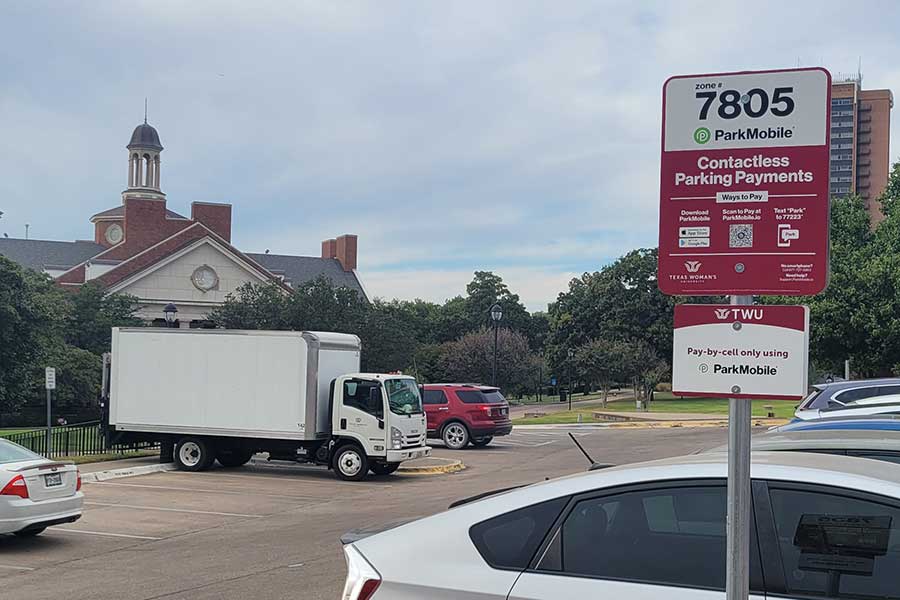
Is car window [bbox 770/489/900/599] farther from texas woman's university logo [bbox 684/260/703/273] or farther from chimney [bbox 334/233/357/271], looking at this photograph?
chimney [bbox 334/233/357/271]

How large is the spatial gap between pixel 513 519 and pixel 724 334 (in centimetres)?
149

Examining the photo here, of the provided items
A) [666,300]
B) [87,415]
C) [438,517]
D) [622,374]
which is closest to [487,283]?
[666,300]

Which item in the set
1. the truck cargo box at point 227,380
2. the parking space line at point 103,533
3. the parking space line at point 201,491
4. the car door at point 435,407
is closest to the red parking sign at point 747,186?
the parking space line at point 103,533

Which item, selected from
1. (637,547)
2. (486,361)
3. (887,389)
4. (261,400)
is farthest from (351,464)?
(486,361)

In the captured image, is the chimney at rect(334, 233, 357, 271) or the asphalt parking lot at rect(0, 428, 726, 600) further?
the chimney at rect(334, 233, 357, 271)

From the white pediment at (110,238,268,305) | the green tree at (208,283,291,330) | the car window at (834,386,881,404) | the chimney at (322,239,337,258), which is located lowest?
the car window at (834,386,881,404)

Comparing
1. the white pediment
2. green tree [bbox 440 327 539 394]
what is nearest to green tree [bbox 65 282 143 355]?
the white pediment

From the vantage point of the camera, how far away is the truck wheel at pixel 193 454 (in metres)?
22.0

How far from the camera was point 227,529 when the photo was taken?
46.8ft

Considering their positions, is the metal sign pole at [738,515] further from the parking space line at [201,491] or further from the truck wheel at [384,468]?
the truck wheel at [384,468]

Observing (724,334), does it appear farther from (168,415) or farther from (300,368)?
(168,415)

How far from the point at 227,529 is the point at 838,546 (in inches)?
456

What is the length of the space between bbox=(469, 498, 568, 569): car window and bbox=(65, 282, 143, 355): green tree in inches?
2356

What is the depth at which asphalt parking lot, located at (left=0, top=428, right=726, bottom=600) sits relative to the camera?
33.3ft
